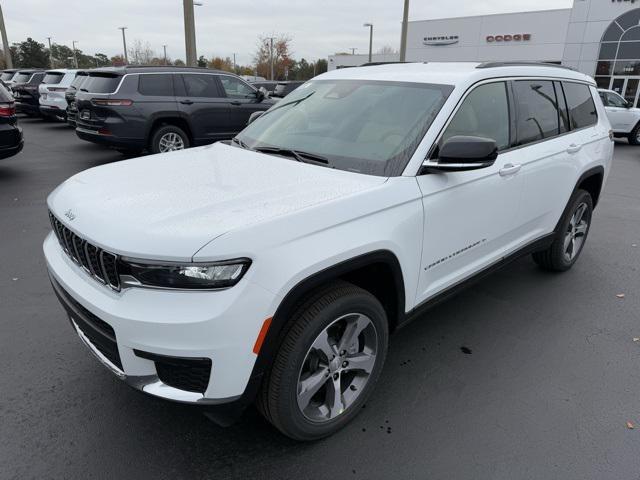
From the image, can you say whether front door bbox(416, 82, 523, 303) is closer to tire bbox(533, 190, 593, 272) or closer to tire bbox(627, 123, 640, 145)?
tire bbox(533, 190, 593, 272)

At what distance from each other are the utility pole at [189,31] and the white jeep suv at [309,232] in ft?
36.8

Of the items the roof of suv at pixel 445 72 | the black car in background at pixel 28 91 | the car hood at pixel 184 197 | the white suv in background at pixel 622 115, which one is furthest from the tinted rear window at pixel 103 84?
the white suv in background at pixel 622 115

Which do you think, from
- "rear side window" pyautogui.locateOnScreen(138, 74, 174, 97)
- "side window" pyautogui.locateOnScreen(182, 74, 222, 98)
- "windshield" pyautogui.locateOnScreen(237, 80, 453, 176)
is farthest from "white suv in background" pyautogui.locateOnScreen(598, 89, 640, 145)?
"windshield" pyautogui.locateOnScreen(237, 80, 453, 176)

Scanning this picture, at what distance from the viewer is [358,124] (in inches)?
120

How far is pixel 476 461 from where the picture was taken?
2.40 meters

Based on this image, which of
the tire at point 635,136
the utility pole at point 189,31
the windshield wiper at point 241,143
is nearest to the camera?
the windshield wiper at point 241,143

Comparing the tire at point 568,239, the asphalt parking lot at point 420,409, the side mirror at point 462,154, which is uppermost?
the side mirror at point 462,154

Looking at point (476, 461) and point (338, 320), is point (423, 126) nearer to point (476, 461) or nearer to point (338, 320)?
point (338, 320)

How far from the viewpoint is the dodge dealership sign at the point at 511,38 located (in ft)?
122

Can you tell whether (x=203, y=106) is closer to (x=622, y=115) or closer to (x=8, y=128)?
(x=8, y=128)

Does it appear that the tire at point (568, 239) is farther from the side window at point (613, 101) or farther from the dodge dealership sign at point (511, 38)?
the dodge dealership sign at point (511, 38)

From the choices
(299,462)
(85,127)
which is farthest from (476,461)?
(85,127)

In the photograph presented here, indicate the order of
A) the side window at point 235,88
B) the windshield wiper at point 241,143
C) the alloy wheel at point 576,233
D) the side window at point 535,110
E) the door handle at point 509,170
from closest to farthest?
the door handle at point 509,170 → the windshield wiper at point 241,143 → the side window at point 535,110 → the alloy wheel at point 576,233 → the side window at point 235,88

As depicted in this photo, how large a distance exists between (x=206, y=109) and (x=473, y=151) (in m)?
8.07
